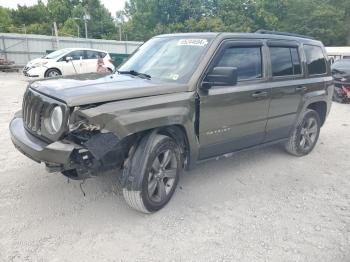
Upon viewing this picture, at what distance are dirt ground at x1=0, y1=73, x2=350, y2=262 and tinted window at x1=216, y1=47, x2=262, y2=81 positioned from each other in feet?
4.70

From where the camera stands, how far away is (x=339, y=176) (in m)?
5.05

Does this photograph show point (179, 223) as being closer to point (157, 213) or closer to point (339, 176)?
point (157, 213)

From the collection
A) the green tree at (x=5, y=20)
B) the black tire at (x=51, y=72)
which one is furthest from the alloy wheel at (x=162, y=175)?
the green tree at (x=5, y=20)

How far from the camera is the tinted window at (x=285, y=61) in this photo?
4.76 m

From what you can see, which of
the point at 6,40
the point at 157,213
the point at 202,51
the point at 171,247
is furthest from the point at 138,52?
the point at 6,40

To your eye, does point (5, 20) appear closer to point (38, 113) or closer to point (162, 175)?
point (38, 113)

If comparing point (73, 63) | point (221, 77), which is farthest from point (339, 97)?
point (73, 63)

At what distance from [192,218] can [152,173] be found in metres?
0.64

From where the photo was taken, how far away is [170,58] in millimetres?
4191

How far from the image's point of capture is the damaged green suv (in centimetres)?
311

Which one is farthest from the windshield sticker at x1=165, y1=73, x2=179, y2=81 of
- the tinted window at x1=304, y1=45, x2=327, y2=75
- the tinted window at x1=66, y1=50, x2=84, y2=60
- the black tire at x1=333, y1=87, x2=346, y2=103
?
the tinted window at x1=66, y1=50, x2=84, y2=60

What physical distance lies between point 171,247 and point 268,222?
44.8 inches

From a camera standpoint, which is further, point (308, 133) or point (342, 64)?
point (342, 64)

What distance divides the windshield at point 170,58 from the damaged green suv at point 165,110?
0.02 metres
